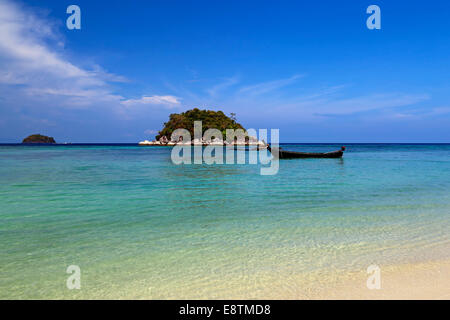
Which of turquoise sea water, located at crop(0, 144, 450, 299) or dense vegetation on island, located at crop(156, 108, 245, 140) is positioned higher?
dense vegetation on island, located at crop(156, 108, 245, 140)

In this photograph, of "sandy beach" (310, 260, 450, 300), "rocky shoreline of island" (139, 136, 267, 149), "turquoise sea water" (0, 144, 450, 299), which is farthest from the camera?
"rocky shoreline of island" (139, 136, 267, 149)

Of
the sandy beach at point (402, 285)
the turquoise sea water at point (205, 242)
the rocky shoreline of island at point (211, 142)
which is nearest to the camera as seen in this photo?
the sandy beach at point (402, 285)

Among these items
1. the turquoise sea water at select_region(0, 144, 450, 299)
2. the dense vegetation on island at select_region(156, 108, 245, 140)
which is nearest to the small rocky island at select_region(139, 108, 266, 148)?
the dense vegetation on island at select_region(156, 108, 245, 140)

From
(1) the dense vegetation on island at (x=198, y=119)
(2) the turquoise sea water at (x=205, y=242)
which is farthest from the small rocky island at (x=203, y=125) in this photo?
(2) the turquoise sea water at (x=205, y=242)

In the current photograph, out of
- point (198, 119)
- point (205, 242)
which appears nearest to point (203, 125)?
point (198, 119)

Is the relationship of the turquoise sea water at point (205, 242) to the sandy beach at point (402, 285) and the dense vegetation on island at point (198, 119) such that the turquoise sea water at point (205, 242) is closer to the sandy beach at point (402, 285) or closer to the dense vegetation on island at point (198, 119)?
the sandy beach at point (402, 285)

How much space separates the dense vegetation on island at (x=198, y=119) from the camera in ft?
393

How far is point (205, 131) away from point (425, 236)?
116m

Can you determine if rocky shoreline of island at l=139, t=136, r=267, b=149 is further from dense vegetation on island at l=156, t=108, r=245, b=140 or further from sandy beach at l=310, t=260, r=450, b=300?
sandy beach at l=310, t=260, r=450, b=300

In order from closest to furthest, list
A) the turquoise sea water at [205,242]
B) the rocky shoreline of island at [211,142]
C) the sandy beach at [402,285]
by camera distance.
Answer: the sandy beach at [402,285] < the turquoise sea water at [205,242] < the rocky shoreline of island at [211,142]

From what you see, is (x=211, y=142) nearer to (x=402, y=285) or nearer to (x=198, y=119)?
(x=198, y=119)

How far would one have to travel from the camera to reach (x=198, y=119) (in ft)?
398

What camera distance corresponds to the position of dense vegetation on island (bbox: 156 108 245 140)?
119688 millimetres

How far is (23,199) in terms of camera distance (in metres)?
9.77
